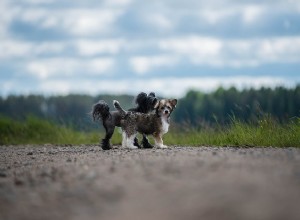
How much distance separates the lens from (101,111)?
56.5ft

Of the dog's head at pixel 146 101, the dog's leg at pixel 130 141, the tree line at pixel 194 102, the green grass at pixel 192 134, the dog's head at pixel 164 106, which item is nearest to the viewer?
the dog's head at pixel 164 106

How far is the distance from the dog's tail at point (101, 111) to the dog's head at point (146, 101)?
3.40ft

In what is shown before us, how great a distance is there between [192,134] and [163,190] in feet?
44.4

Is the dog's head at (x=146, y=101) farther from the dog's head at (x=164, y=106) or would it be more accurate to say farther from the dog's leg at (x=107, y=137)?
the dog's leg at (x=107, y=137)

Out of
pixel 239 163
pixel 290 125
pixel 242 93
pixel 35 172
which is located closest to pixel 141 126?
pixel 290 125

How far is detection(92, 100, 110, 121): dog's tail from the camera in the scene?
1716cm

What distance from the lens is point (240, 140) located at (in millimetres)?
18328

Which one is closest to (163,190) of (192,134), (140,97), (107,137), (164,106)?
(164,106)

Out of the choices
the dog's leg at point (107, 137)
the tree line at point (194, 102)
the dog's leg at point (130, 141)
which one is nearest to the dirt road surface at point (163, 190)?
the dog's leg at point (130, 141)

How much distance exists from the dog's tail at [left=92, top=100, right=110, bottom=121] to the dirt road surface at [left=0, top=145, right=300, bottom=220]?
17.1 feet

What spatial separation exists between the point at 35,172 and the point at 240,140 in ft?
24.7

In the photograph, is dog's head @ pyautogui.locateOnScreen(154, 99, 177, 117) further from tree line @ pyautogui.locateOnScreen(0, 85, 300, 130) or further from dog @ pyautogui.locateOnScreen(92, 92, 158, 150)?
tree line @ pyautogui.locateOnScreen(0, 85, 300, 130)

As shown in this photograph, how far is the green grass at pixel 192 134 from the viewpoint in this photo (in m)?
17.8

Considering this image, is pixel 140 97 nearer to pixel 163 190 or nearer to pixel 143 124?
pixel 143 124
